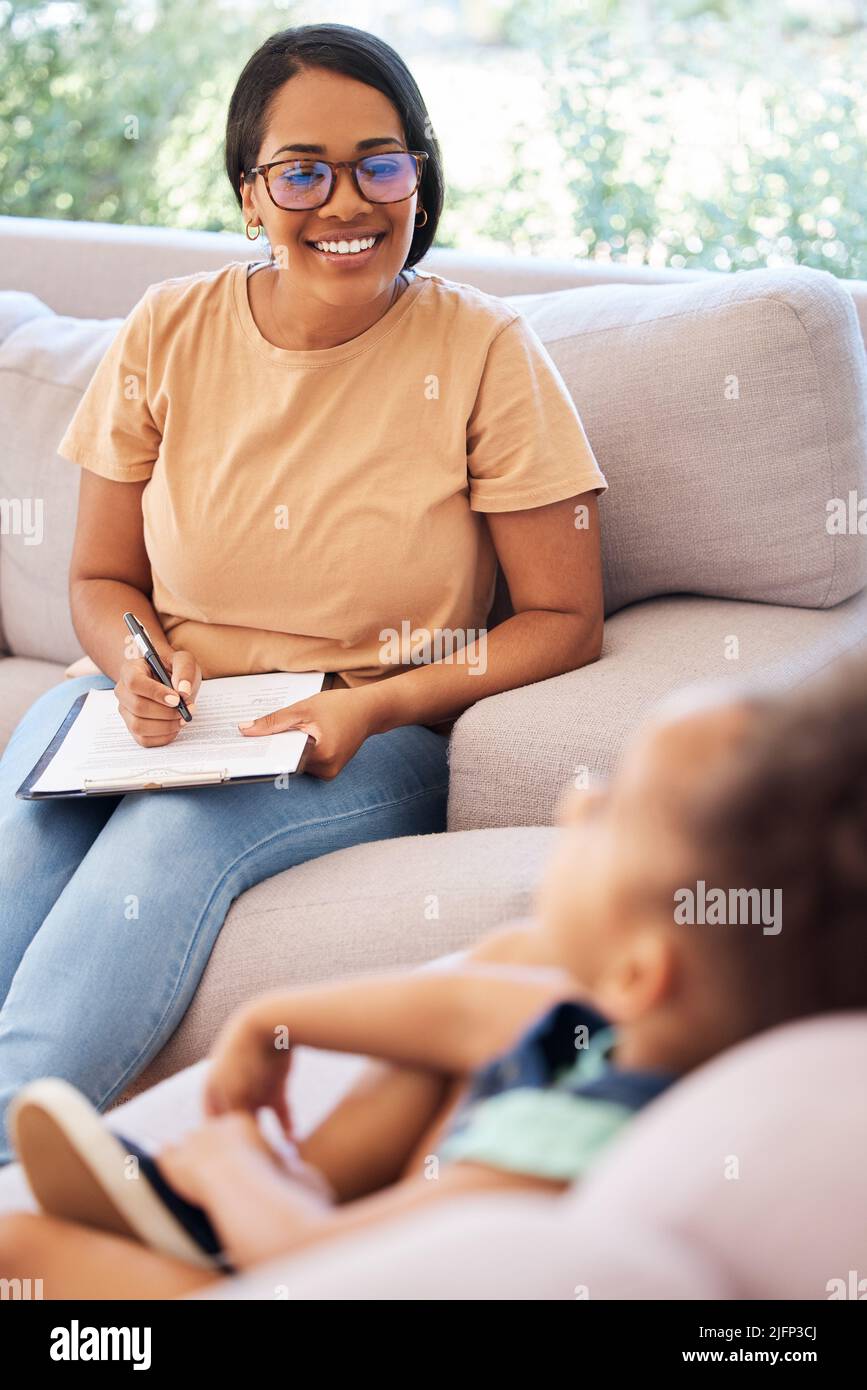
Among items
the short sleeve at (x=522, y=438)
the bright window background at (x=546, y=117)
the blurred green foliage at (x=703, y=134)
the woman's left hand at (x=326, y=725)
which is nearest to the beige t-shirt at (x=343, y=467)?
the short sleeve at (x=522, y=438)

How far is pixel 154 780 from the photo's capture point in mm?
1352

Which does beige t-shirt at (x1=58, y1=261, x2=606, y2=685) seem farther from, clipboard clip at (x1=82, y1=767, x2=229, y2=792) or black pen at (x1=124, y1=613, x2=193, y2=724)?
clipboard clip at (x1=82, y1=767, x2=229, y2=792)

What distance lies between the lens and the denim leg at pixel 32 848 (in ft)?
Answer: 4.52

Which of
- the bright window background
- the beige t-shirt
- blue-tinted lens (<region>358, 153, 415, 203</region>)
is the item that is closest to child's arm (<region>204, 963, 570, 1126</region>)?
the beige t-shirt

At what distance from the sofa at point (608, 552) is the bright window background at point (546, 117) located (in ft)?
2.73

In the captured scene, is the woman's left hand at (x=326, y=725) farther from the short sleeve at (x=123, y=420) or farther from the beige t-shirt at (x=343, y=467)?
the short sleeve at (x=123, y=420)

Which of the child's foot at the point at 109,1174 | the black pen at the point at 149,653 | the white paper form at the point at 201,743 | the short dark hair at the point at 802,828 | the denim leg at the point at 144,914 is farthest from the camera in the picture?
the black pen at the point at 149,653

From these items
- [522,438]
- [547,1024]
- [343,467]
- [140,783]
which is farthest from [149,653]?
[547,1024]

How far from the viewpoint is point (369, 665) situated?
1607mm

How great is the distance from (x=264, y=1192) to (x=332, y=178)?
1.13 meters

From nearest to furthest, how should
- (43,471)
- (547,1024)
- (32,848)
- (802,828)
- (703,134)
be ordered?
(802,828) < (547,1024) < (32,848) < (43,471) < (703,134)

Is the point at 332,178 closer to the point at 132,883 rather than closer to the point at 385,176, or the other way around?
the point at 385,176

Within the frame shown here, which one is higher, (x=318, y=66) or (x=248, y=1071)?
(x=318, y=66)

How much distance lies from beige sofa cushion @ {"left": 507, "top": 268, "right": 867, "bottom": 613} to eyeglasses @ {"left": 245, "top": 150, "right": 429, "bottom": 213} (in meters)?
0.36
